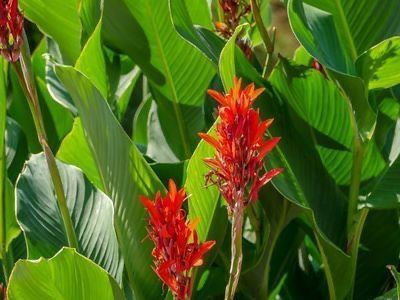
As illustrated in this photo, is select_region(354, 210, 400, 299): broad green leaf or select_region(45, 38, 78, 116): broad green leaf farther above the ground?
select_region(45, 38, 78, 116): broad green leaf

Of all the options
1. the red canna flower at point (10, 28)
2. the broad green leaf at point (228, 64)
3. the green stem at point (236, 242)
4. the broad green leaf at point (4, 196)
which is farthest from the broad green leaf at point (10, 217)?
the green stem at point (236, 242)

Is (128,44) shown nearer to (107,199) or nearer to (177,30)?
(177,30)

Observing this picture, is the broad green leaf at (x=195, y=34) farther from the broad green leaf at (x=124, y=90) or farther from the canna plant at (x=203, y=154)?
the broad green leaf at (x=124, y=90)

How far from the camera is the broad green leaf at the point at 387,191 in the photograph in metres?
1.74

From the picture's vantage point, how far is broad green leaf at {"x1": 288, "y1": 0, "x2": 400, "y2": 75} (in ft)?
5.49

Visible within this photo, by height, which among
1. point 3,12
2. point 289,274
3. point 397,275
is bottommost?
point 289,274

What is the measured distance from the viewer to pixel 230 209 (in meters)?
1.17

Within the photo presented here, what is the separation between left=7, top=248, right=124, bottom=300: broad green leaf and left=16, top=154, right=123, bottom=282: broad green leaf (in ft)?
0.62

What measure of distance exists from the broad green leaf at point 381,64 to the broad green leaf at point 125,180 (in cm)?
42

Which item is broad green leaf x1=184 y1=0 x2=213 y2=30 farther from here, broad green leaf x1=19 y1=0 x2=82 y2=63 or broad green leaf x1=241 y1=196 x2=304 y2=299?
broad green leaf x1=241 y1=196 x2=304 y2=299

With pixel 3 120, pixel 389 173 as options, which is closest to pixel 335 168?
pixel 389 173

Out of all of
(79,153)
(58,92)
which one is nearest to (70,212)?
(79,153)

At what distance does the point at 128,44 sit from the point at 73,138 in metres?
0.34

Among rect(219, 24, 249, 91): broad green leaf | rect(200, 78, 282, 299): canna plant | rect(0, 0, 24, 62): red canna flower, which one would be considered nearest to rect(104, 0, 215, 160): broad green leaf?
rect(219, 24, 249, 91): broad green leaf
